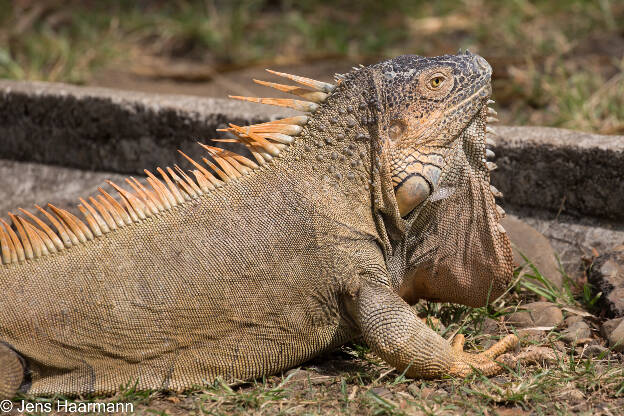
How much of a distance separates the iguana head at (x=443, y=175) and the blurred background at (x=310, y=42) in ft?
8.06

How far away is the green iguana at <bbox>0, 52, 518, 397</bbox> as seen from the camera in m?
3.62

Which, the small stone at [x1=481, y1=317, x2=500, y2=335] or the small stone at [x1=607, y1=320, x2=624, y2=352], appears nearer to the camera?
the small stone at [x1=607, y1=320, x2=624, y2=352]

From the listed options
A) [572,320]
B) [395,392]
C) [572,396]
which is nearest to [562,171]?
[572,320]

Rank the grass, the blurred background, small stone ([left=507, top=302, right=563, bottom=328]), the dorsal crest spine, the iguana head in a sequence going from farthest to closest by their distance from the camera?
the blurred background, small stone ([left=507, top=302, right=563, bottom=328]), the iguana head, the dorsal crest spine, the grass

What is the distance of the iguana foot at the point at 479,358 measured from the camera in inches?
147

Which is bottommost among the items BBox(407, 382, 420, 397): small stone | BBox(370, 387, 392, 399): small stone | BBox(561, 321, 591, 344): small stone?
BBox(370, 387, 392, 399): small stone

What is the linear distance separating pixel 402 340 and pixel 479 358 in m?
0.49

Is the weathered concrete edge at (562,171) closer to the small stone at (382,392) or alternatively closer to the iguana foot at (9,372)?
the small stone at (382,392)

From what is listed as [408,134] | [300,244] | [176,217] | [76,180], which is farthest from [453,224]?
[76,180]

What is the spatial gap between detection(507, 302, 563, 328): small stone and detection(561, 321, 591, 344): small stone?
9 cm

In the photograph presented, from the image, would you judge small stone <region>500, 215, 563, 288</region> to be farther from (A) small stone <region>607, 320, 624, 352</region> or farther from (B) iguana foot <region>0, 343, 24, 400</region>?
(B) iguana foot <region>0, 343, 24, 400</region>

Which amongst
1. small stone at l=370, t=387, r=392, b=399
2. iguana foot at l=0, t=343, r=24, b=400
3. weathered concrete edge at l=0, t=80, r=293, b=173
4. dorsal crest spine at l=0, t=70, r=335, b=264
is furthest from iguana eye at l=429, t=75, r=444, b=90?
iguana foot at l=0, t=343, r=24, b=400

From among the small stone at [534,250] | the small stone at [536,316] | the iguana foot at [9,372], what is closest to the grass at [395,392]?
the iguana foot at [9,372]

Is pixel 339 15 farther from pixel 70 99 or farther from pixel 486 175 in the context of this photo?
pixel 486 175
